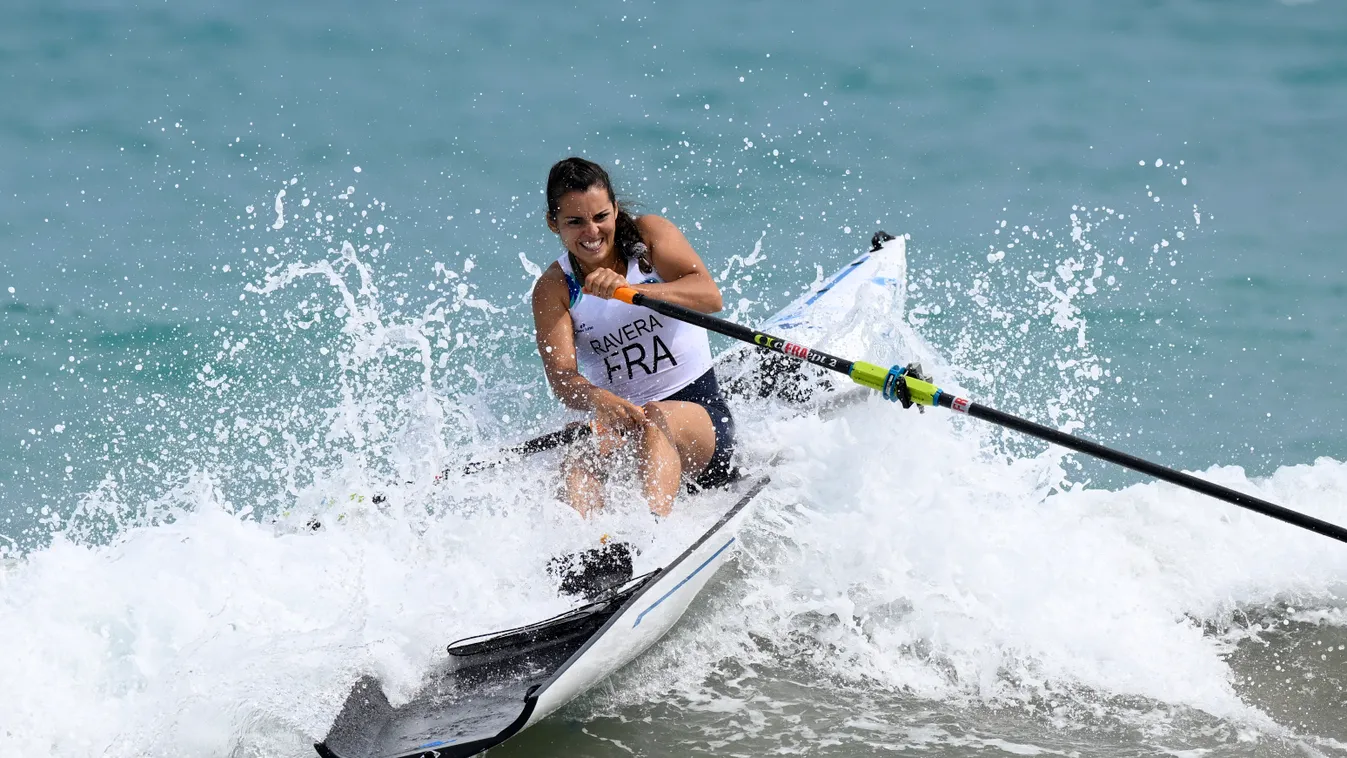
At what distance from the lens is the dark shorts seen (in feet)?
15.0

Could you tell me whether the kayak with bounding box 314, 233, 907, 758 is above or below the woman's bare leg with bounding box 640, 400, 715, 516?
below

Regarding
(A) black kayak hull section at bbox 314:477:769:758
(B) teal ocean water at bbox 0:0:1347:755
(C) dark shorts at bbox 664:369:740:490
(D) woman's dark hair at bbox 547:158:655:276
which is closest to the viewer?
(A) black kayak hull section at bbox 314:477:769:758

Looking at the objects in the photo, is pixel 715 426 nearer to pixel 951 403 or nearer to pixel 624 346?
pixel 624 346

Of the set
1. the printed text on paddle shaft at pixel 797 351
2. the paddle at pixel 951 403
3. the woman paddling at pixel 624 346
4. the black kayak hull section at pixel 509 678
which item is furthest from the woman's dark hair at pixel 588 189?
the black kayak hull section at pixel 509 678

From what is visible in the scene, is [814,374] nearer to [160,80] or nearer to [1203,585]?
[1203,585]

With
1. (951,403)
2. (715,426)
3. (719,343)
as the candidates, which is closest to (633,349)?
(715,426)

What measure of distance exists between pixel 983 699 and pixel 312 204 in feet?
20.9

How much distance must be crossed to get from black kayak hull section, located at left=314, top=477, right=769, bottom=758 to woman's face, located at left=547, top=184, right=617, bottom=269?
1005 mm

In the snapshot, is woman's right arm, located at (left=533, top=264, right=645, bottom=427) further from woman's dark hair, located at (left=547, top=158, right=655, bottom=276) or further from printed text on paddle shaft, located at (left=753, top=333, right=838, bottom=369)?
printed text on paddle shaft, located at (left=753, top=333, right=838, bottom=369)

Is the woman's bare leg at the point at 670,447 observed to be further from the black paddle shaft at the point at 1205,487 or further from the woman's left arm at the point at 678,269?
the black paddle shaft at the point at 1205,487

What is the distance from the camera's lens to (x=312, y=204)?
28.8 feet

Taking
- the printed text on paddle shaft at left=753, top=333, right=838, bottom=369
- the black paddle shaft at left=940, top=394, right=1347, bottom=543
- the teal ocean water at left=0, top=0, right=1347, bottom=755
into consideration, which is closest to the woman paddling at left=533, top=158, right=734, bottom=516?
the printed text on paddle shaft at left=753, top=333, right=838, bottom=369

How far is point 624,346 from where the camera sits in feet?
14.5

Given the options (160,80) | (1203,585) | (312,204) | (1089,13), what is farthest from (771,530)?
(1089,13)
